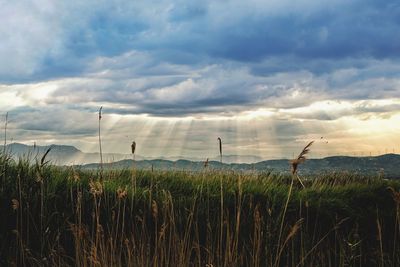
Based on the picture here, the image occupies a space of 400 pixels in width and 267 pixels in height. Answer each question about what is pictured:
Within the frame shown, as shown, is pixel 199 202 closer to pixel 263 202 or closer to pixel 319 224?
pixel 263 202

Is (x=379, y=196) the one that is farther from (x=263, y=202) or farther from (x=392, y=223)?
(x=263, y=202)

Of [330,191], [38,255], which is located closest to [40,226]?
[38,255]

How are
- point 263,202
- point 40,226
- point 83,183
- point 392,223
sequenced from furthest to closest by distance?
point 392,223 → point 263,202 → point 83,183 → point 40,226

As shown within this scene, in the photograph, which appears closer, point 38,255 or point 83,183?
point 38,255

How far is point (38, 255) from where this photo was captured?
8523 mm

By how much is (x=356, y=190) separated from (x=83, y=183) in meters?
7.92

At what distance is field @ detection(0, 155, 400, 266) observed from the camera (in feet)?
24.8

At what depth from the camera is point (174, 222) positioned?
871 centimetres

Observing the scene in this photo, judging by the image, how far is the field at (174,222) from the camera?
7.56 meters

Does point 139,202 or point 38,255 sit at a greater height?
point 139,202

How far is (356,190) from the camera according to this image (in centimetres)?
1412

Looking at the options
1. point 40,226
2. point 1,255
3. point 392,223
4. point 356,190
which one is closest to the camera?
point 1,255

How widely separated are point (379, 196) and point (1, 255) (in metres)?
10.6

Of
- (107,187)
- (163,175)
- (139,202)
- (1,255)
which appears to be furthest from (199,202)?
(1,255)
